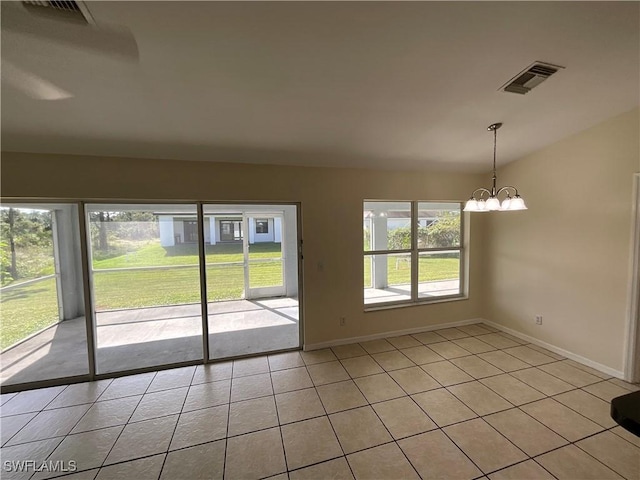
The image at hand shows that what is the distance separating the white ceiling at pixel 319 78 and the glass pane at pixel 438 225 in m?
1.36

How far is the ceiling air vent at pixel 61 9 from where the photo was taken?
1280mm

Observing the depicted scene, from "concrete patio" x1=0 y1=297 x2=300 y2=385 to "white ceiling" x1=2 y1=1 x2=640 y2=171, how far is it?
2.05 metres

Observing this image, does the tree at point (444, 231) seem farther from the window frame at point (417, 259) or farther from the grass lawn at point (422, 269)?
the grass lawn at point (422, 269)

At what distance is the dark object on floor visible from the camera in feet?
3.23

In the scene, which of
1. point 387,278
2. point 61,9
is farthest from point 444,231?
point 61,9

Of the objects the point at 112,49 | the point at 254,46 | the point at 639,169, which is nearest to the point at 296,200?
the point at 254,46

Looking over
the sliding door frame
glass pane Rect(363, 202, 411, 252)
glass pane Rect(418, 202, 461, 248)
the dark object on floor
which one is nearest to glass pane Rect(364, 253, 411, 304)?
glass pane Rect(363, 202, 411, 252)

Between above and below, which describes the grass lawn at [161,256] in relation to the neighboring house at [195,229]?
below

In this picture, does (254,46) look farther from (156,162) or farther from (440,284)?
(440,284)

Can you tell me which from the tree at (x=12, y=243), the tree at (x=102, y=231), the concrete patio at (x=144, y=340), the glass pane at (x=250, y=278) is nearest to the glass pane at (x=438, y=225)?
the glass pane at (x=250, y=278)

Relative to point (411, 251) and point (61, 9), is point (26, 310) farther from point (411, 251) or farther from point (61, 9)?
point (411, 251)

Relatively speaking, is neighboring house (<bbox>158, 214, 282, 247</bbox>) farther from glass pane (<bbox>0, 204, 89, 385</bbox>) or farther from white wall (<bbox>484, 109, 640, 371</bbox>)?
white wall (<bbox>484, 109, 640, 371</bbox>)

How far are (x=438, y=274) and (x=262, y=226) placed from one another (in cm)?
315

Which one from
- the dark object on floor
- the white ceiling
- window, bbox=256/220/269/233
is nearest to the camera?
the dark object on floor
